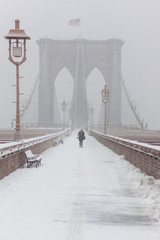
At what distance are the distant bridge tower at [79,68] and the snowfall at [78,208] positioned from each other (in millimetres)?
115896

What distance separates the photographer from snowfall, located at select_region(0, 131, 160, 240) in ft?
17.5

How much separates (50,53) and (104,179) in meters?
124

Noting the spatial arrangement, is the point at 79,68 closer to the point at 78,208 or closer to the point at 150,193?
the point at 150,193

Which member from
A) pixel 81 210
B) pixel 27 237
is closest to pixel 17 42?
pixel 81 210

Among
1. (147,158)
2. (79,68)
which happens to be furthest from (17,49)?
(79,68)

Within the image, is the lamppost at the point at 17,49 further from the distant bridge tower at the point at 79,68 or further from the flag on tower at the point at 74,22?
the distant bridge tower at the point at 79,68

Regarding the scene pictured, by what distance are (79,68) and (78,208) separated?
128 meters

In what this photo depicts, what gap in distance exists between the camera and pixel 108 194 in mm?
8547

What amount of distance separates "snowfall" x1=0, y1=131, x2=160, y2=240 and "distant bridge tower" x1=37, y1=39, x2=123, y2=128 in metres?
116

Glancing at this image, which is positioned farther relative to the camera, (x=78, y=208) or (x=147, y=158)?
(x=147, y=158)

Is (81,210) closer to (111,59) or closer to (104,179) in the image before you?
(104,179)

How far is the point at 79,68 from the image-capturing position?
438 feet

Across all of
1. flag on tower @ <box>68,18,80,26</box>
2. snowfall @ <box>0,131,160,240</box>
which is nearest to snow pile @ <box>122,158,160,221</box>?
snowfall @ <box>0,131,160,240</box>

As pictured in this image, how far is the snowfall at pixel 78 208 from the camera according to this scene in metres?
5.33
